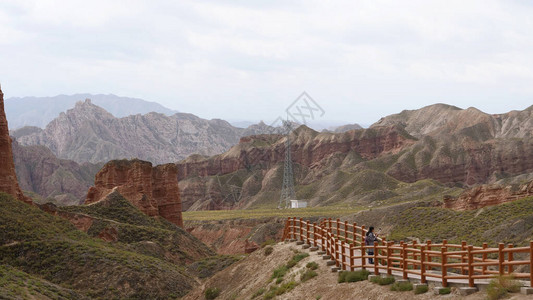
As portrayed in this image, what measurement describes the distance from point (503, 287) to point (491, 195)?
51.1 metres

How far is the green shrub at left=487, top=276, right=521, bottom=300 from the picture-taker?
1720 centimetres

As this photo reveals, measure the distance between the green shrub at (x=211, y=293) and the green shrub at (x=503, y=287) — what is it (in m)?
18.6

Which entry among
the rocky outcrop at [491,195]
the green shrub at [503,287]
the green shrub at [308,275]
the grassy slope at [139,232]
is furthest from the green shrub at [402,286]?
the rocky outcrop at [491,195]

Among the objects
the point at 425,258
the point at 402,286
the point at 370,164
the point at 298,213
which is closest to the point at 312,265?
→ the point at 425,258

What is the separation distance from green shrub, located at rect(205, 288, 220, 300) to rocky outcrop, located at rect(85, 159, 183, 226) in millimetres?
35324

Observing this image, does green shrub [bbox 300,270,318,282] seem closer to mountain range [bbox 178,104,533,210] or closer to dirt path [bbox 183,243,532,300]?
dirt path [bbox 183,243,532,300]

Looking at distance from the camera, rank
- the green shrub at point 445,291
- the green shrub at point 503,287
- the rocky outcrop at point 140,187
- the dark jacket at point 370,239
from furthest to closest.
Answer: the rocky outcrop at point 140,187 < the dark jacket at point 370,239 < the green shrub at point 445,291 < the green shrub at point 503,287

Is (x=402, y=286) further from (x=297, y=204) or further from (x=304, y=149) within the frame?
(x=304, y=149)

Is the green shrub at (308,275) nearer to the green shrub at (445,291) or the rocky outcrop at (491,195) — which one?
the green shrub at (445,291)

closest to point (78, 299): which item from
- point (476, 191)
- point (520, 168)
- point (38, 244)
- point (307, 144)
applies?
point (38, 244)

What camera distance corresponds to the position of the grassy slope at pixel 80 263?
42156 millimetres

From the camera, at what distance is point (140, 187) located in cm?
7119

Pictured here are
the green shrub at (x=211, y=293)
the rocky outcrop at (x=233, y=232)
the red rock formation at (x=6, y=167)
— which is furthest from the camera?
the rocky outcrop at (x=233, y=232)

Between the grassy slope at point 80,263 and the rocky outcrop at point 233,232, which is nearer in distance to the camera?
the grassy slope at point 80,263
